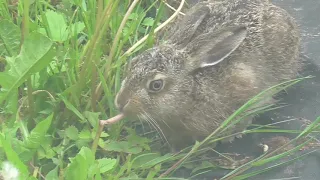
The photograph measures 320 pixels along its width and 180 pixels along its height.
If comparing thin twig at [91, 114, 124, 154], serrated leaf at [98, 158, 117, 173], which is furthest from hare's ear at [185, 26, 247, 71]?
serrated leaf at [98, 158, 117, 173]

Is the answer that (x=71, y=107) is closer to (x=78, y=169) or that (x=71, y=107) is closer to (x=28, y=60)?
(x=28, y=60)

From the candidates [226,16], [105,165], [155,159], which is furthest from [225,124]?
[226,16]

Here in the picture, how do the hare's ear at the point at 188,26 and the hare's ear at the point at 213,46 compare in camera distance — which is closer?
the hare's ear at the point at 213,46

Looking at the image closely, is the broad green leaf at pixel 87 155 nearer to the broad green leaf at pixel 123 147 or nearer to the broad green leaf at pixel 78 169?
the broad green leaf at pixel 78 169

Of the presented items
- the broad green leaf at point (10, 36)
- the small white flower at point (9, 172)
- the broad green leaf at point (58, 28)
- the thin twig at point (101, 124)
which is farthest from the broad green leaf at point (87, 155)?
the broad green leaf at point (58, 28)

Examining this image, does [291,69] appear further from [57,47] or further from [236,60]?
[57,47]

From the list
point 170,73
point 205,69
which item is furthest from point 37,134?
point 205,69

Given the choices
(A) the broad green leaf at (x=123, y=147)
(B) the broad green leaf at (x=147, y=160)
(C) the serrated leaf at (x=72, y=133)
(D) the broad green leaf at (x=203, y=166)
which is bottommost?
(D) the broad green leaf at (x=203, y=166)
